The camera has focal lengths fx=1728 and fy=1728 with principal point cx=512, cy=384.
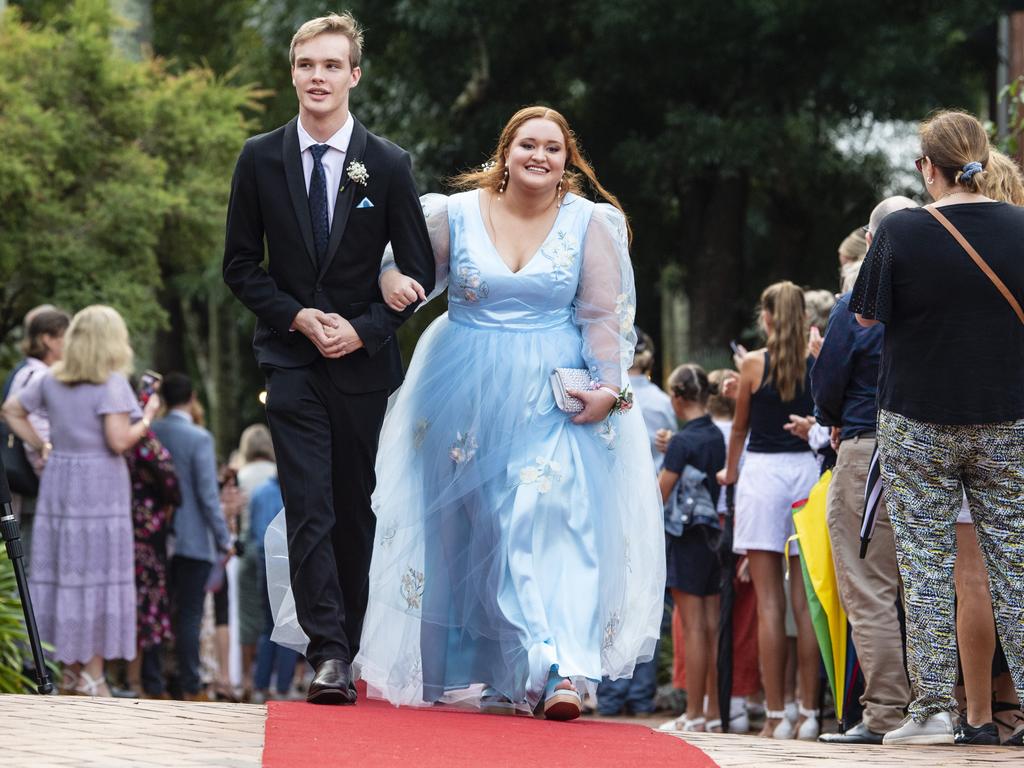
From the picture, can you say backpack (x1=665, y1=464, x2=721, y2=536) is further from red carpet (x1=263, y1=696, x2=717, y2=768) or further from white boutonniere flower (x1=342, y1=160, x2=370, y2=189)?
white boutonniere flower (x1=342, y1=160, x2=370, y2=189)

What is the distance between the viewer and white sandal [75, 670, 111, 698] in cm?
1046

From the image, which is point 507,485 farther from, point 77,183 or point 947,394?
point 77,183

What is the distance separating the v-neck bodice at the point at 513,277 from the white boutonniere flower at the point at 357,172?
546mm

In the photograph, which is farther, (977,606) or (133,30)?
(133,30)

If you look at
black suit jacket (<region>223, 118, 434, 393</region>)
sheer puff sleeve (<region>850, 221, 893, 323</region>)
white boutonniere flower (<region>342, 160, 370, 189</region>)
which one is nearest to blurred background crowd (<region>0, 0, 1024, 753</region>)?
sheer puff sleeve (<region>850, 221, 893, 323</region>)

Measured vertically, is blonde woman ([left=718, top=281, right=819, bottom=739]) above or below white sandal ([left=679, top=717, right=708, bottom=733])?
above

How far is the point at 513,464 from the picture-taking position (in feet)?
22.0

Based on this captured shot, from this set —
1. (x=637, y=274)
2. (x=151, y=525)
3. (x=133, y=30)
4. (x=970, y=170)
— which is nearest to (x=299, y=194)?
(x=970, y=170)

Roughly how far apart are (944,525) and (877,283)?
946 millimetres

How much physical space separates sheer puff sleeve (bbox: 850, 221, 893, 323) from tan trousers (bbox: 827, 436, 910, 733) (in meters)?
1.00

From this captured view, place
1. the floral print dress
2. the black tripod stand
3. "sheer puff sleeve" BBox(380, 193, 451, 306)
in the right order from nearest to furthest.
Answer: the black tripod stand < "sheer puff sleeve" BBox(380, 193, 451, 306) < the floral print dress

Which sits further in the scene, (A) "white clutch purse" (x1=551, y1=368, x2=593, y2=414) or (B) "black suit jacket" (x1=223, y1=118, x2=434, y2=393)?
(A) "white clutch purse" (x1=551, y1=368, x2=593, y2=414)

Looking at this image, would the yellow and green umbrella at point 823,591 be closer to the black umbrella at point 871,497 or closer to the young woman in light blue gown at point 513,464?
the black umbrella at point 871,497

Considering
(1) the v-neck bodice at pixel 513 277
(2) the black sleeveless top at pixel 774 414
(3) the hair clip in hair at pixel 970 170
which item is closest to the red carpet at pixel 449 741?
(1) the v-neck bodice at pixel 513 277
